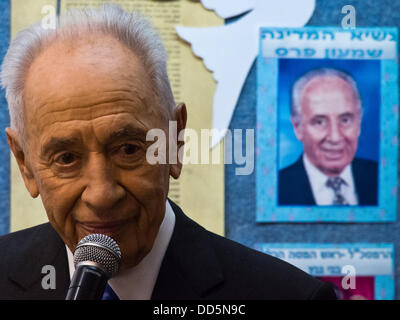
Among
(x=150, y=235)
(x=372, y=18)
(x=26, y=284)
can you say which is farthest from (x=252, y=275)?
(x=372, y=18)

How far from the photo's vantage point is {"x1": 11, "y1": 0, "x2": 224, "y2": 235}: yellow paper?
2.46 feet

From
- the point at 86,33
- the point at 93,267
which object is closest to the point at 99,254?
the point at 93,267

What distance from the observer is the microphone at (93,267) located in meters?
0.42

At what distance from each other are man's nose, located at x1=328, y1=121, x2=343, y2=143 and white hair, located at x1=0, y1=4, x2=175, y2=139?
0.95 feet

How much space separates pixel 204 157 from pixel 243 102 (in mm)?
101

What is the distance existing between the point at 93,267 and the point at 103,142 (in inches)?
6.4

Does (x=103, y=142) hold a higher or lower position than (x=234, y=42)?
lower

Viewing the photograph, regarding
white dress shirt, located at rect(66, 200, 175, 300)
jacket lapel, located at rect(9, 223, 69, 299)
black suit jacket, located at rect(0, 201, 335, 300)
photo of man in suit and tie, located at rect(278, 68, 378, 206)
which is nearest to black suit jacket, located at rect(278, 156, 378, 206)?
photo of man in suit and tie, located at rect(278, 68, 378, 206)

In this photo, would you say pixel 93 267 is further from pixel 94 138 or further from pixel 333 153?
pixel 333 153

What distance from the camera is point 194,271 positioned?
0.66m

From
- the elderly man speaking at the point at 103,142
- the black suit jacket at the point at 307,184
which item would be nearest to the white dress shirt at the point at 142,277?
the elderly man speaking at the point at 103,142

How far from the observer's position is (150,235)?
61 cm
